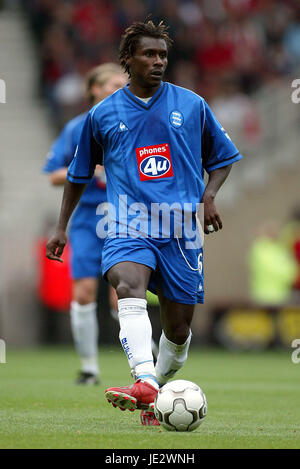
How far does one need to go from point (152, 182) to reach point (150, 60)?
0.75 meters

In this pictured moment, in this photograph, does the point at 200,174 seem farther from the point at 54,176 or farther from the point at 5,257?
the point at 5,257

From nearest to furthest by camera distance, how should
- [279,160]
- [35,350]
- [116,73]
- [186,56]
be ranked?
[116,73]
[35,350]
[279,160]
[186,56]

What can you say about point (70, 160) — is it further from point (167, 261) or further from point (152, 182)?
point (167, 261)

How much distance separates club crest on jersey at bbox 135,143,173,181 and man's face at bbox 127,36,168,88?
41 cm

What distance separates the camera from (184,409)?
5410 millimetres

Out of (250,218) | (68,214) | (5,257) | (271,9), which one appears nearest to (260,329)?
(250,218)

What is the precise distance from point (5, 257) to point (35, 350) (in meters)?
1.64

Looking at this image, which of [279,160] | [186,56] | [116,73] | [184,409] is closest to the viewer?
[184,409]

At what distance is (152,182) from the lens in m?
5.93

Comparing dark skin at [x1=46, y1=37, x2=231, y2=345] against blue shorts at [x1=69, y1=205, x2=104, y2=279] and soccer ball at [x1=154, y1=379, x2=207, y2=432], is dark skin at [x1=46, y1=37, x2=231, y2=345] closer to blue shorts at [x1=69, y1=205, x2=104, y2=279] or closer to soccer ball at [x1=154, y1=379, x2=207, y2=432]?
soccer ball at [x1=154, y1=379, x2=207, y2=432]

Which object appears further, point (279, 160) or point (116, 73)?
point (279, 160)

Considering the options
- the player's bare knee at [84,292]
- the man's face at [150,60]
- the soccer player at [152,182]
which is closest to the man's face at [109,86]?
the player's bare knee at [84,292]

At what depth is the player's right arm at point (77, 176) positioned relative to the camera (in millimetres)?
6180

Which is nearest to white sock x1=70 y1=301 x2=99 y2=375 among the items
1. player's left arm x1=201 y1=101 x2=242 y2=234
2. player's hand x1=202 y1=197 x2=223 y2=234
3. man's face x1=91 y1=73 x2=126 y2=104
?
man's face x1=91 y1=73 x2=126 y2=104
